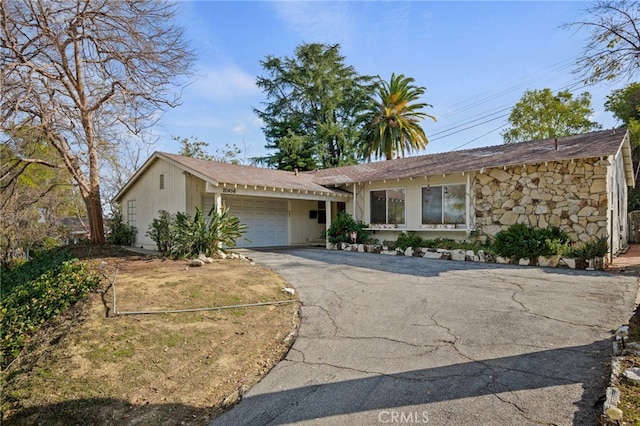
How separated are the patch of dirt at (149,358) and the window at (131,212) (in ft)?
32.5

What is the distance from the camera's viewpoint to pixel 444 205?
12.4m

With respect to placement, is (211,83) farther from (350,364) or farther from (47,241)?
(47,241)

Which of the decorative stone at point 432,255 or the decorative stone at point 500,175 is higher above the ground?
the decorative stone at point 500,175

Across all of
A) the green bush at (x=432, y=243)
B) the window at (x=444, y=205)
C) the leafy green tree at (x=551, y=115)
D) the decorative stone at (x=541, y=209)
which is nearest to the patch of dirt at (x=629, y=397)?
the green bush at (x=432, y=243)

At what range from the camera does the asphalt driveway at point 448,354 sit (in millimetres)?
2959

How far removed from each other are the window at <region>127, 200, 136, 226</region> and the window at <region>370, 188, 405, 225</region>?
1025 cm

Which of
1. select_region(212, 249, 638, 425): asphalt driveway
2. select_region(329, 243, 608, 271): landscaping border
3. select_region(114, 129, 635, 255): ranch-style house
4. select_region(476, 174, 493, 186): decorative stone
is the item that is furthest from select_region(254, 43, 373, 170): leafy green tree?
select_region(212, 249, 638, 425): asphalt driveway

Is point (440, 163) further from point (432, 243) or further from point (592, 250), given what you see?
point (592, 250)

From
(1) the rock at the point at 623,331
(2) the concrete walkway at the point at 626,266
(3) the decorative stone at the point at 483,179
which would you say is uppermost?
(3) the decorative stone at the point at 483,179

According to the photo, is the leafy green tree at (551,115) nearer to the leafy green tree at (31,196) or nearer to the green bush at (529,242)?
the green bush at (529,242)

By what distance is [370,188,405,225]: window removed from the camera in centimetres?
1364

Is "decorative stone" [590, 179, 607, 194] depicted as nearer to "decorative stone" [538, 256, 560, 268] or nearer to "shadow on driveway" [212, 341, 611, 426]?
"decorative stone" [538, 256, 560, 268]

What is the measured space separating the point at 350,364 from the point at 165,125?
11785 mm

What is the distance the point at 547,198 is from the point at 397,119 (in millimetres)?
18363
